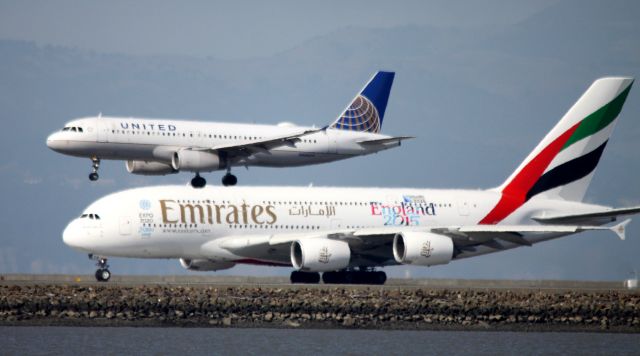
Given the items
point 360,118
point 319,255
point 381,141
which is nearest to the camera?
point 319,255

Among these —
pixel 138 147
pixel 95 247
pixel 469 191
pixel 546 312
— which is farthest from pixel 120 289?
pixel 469 191

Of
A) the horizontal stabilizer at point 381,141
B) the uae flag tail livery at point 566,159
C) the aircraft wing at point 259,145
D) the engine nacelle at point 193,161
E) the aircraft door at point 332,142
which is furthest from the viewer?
the aircraft door at point 332,142

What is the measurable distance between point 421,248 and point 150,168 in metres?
17.0

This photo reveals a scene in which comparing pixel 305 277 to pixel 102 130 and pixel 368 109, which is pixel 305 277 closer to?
pixel 102 130

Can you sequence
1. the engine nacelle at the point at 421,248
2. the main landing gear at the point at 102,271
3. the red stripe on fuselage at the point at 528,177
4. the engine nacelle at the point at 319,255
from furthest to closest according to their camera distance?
the red stripe on fuselage at the point at 528,177
the main landing gear at the point at 102,271
the engine nacelle at the point at 421,248
the engine nacelle at the point at 319,255

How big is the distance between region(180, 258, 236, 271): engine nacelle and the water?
385 inches

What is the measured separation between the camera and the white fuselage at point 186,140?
241ft

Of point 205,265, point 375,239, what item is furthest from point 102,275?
point 375,239

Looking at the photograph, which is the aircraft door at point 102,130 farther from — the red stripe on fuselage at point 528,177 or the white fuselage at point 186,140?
the red stripe on fuselage at point 528,177

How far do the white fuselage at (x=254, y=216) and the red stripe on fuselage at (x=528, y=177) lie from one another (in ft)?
1.23

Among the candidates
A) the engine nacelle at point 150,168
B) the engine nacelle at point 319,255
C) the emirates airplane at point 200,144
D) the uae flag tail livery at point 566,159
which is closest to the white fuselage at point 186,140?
the emirates airplane at point 200,144

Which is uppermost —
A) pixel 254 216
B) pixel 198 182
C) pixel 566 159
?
pixel 566 159

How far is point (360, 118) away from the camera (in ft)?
285

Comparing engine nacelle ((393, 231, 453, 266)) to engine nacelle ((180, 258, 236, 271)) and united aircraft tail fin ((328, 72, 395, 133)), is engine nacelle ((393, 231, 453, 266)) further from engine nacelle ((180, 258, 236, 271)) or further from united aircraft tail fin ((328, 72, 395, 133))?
united aircraft tail fin ((328, 72, 395, 133))
